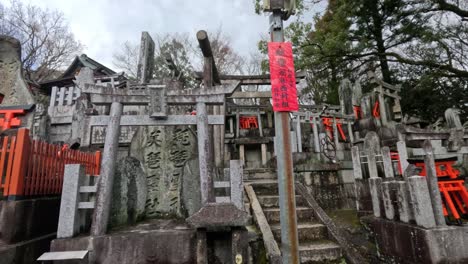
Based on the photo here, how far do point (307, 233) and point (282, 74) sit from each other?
319 cm

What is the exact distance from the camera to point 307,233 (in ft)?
15.2

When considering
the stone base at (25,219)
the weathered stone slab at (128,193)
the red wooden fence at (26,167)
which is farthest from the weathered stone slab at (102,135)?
the weathered stone slab at (128,193)

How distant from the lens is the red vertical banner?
2977 mm

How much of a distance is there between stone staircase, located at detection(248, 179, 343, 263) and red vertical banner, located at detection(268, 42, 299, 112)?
2.63 meters

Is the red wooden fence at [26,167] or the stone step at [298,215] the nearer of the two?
the red wooden fence at [26,167]

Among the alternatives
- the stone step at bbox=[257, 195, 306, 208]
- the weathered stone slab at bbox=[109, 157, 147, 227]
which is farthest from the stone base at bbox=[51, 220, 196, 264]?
the stone step at bbox=[257, 195, 306, 208]

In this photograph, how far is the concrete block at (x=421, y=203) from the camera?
3.73m

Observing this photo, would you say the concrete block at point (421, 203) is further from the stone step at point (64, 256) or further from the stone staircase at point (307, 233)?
the stone step at point (64, 256)

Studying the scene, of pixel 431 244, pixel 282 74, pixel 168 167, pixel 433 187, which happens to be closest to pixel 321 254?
pixel 431 244

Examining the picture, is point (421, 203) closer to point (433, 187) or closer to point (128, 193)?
point (433, 187)

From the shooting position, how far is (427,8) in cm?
1257

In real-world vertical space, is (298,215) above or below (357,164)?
below

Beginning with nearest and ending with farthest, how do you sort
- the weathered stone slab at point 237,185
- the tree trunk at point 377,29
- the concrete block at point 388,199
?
the weathered stone slab at point 237,185, the concrete block at point 388,199, the tree trunk at point 377,29

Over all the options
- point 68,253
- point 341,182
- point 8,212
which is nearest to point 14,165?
point 8,212
